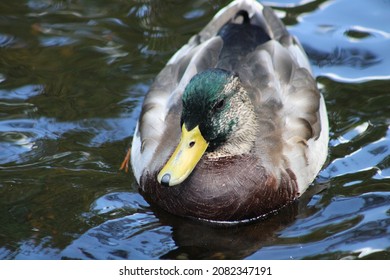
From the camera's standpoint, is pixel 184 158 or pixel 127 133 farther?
pixel 127 133

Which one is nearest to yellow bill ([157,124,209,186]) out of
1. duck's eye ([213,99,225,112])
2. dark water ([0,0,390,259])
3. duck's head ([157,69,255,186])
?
duck's head ([157,69,255,186])

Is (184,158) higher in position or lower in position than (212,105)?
lower

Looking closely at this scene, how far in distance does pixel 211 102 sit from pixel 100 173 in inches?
56.0

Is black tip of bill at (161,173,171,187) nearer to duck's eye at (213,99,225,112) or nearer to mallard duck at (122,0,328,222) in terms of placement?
mallard duck at (122,0,328,222)

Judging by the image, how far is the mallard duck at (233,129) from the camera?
7.31 meters

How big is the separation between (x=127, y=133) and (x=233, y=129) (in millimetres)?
1565

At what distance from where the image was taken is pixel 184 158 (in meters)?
7.26

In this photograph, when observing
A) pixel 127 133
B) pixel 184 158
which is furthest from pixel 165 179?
pixel 127 133

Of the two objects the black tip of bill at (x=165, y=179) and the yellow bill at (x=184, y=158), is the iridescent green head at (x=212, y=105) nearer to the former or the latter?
the yellow bill at (x=184, y=158)

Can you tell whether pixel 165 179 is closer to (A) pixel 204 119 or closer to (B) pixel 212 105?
(A) pixel 204 119

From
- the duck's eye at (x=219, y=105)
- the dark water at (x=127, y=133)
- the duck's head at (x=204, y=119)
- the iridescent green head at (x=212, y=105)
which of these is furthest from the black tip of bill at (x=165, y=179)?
the duck's eye at (x=219, y=105)

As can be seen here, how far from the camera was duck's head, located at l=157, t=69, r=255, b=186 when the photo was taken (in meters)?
7.21

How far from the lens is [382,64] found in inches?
374

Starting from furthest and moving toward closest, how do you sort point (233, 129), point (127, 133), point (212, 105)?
point (127, 133)
point (233, 129)
point (212, 105)
